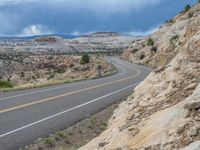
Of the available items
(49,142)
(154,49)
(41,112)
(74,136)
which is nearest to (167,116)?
(49,142)

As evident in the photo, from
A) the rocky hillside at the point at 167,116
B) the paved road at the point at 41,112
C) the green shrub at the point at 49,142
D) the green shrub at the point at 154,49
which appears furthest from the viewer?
the green shrub at the point at 154,49

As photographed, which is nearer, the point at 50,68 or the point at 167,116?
the point at 167,116

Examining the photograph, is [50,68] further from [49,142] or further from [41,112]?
[49,142]

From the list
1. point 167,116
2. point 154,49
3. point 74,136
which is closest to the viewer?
point 167,116

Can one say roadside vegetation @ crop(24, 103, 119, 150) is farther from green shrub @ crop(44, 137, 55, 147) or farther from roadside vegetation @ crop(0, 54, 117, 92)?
roadside vegetation @ crop(0, 54, 117, 92)

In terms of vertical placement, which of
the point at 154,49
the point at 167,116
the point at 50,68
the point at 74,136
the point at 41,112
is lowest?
the point at 50,68

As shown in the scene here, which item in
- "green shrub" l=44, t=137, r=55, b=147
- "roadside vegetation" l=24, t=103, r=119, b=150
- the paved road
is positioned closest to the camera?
"roadside vegetation" l=24, t=103, r=119, b=150

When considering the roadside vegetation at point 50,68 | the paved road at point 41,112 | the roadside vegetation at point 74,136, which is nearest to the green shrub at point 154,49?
the roadside vegetation at point 50,68

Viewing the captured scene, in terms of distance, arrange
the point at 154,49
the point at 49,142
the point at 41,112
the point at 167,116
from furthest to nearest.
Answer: the point at 154,49 < the point at 41,112 < the point at 49,142 < the point at 167,116

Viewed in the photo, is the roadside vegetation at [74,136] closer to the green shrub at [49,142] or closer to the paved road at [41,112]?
the green shrub at [49,142]

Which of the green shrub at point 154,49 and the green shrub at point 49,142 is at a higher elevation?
the green shrub at point 154,49

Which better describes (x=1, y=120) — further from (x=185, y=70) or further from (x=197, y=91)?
(x=197, y=91)

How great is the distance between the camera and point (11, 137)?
44.1ft

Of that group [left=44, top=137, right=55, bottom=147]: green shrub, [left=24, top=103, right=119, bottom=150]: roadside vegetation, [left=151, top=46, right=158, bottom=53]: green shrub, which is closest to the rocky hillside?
[left=24, top=103, right=119, bottom=150]: roadside vegetation
